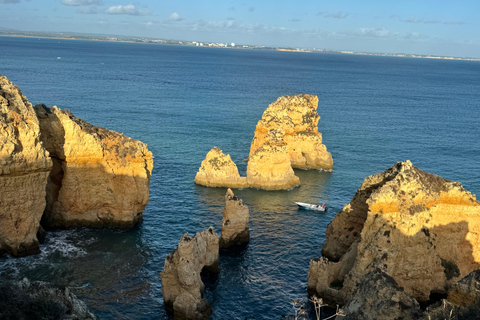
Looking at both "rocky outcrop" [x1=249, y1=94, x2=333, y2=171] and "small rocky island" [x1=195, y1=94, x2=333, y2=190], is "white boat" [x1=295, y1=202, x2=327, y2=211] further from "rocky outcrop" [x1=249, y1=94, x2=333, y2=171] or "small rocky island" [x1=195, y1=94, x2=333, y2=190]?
"rocky outcrop" [x1=249, y1=94, x2=333, y2=171]

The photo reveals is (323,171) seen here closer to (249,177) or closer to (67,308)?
(249,177)

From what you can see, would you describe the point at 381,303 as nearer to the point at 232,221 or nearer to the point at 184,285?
the point at 184,285

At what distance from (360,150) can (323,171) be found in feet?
54.4

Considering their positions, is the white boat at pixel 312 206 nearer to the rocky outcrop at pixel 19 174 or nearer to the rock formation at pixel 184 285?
the rock formation at pixel 184 285

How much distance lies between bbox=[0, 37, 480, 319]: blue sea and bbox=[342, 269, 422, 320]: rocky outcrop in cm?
1283

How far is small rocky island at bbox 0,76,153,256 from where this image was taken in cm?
4122

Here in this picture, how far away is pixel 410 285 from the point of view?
37031 mm

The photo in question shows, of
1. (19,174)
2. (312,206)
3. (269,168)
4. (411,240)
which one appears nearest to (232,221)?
(312,206)

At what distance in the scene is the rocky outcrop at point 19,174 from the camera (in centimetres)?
3994

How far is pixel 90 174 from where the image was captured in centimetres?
4919

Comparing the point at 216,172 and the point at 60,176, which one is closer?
the point at 60,176

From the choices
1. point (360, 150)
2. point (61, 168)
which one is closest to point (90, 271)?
point (61, 168)

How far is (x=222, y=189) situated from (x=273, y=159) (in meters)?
8.23

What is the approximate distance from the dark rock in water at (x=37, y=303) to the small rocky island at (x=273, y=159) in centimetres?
4066
